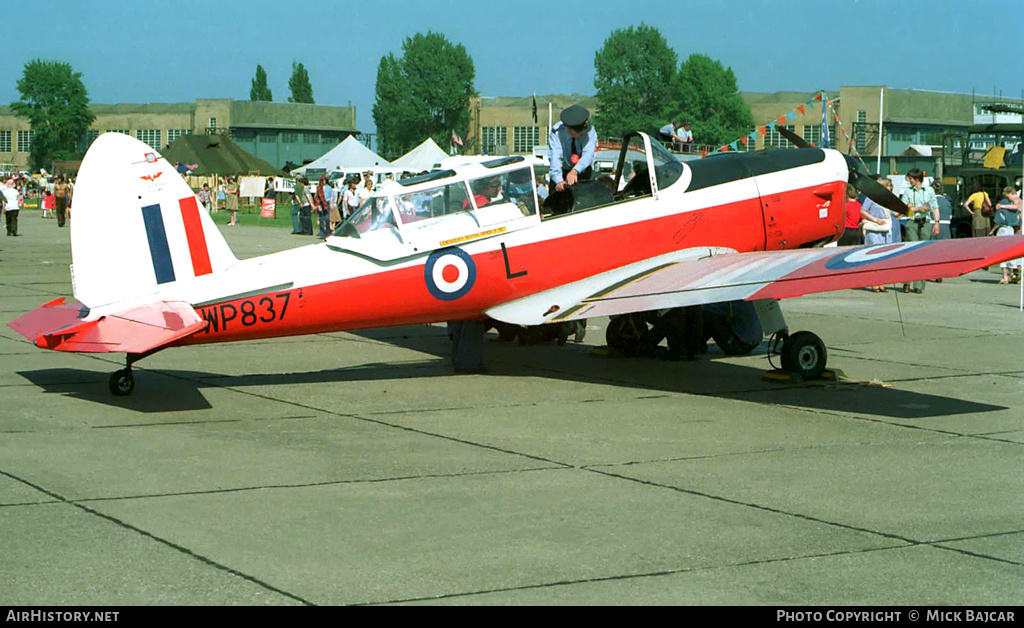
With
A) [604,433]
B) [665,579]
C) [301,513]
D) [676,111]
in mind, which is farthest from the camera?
[676,111]

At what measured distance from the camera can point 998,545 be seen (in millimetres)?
5719

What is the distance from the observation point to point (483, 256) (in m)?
10.5

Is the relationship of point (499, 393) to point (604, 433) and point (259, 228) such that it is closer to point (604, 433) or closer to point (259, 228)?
point (604, 433)

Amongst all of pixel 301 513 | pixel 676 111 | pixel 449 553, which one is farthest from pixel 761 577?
pixel 676 111

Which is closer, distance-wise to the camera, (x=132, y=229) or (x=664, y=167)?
(x=132, y=229)

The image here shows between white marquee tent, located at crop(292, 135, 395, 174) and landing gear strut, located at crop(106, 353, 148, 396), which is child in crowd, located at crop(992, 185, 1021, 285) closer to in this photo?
landing gear strut, located at crop(106, 353, 148, 396)

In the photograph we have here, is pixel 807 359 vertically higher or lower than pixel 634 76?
lower

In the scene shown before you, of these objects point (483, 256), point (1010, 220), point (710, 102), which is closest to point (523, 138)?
point (710, 102)

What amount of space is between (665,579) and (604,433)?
344 centimetres

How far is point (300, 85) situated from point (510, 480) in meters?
155

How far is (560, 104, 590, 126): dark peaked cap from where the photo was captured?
39.4 ft

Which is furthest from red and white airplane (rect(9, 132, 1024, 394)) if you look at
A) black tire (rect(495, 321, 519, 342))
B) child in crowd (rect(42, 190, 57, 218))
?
child in crowd (rect(42, 190, 57, 218))

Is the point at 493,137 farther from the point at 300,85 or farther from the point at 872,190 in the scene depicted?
the point at 872,190

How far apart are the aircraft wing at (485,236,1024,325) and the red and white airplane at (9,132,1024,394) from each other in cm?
2
